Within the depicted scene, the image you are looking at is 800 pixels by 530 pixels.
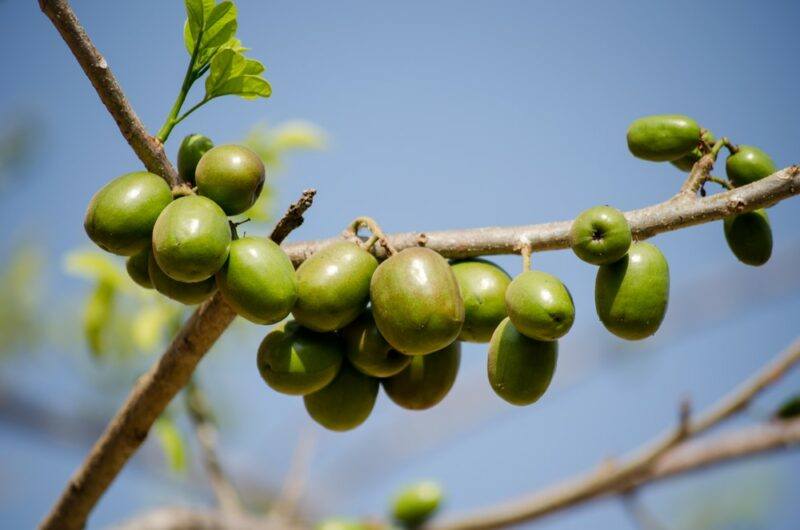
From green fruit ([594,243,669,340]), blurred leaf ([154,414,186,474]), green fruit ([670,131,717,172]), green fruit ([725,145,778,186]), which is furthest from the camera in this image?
blurred leaf ([154,414,186,474])

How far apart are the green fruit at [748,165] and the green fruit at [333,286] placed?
48.6 inches

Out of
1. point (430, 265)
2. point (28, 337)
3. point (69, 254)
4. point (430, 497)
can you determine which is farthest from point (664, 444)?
point (28, 337)

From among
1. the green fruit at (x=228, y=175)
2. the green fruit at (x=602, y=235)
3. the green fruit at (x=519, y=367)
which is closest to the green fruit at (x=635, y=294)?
the green fruit at (x=602, y=235)

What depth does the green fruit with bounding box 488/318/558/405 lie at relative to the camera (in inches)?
89.5

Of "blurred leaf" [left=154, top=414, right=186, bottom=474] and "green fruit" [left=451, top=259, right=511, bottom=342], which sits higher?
"green fruit" [left=451, top=259, right=511, bottom=342]

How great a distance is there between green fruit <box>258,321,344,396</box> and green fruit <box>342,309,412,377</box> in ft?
0.23

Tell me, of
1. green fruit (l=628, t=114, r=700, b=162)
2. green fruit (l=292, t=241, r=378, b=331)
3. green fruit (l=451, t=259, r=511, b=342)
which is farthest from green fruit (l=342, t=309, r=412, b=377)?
green fruit (l=628, t=114, r=700, b=162)

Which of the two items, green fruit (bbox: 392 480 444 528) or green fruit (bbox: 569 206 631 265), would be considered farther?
green fruit (bbox: 392 480 444 528)

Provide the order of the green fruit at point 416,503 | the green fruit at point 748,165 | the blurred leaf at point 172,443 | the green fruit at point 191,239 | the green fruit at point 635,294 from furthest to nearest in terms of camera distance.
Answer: the green fruit at point 416,503, the blurred leaf at point 172,443, the green fruit at point 748,165, the green fruit at point 635,294, the green fruit at point 191,239

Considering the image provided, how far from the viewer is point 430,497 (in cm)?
460

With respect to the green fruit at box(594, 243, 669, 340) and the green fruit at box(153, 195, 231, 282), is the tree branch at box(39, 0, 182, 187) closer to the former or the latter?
the green fruit at box(153, 195, 231, 282)

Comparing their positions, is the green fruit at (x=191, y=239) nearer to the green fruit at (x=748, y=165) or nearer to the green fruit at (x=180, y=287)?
the green fruit at (x=180, y=287)

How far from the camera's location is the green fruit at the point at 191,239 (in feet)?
6.94

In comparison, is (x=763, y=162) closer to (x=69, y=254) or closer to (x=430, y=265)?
(x=430, y=265)
